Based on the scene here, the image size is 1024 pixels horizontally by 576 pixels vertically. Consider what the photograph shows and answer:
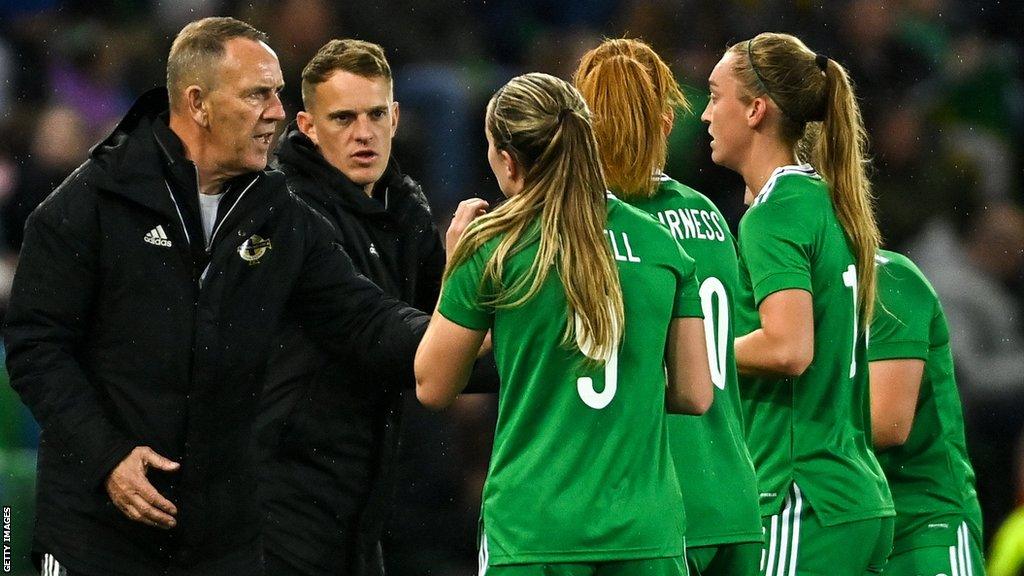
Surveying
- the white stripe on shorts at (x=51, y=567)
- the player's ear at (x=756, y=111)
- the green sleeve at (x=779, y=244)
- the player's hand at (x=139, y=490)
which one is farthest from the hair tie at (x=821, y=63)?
the white stripe on shorts at (x=51, y=567)

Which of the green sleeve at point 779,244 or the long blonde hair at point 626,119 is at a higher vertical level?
the long blonde hair at point 626,119

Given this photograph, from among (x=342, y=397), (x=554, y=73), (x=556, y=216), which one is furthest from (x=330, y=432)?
(x=554, y=73)

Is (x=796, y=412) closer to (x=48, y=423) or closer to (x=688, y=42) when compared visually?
(x=48, y=423)

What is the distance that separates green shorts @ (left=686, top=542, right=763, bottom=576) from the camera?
12.1 ft

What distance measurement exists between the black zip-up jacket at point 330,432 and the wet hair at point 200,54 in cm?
75

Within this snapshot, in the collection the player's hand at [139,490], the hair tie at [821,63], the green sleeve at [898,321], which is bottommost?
the player's hand at [139,490]

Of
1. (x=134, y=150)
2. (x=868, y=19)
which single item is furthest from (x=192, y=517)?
(x=868, y=19)

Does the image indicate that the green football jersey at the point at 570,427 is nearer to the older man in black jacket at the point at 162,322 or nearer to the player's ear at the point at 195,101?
the older man in black jacket at the point at 162,322

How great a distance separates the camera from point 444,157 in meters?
8.45

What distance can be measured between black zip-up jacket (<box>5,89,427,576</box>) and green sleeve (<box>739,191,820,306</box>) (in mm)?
1167

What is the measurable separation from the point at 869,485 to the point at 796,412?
0.85 feet

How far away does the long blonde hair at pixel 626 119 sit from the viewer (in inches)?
150

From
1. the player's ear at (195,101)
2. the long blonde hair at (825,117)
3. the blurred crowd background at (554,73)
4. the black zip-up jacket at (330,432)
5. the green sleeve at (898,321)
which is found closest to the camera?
the player's ear at (195,101)

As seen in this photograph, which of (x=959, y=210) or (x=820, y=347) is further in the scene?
(x=959, y=210)
